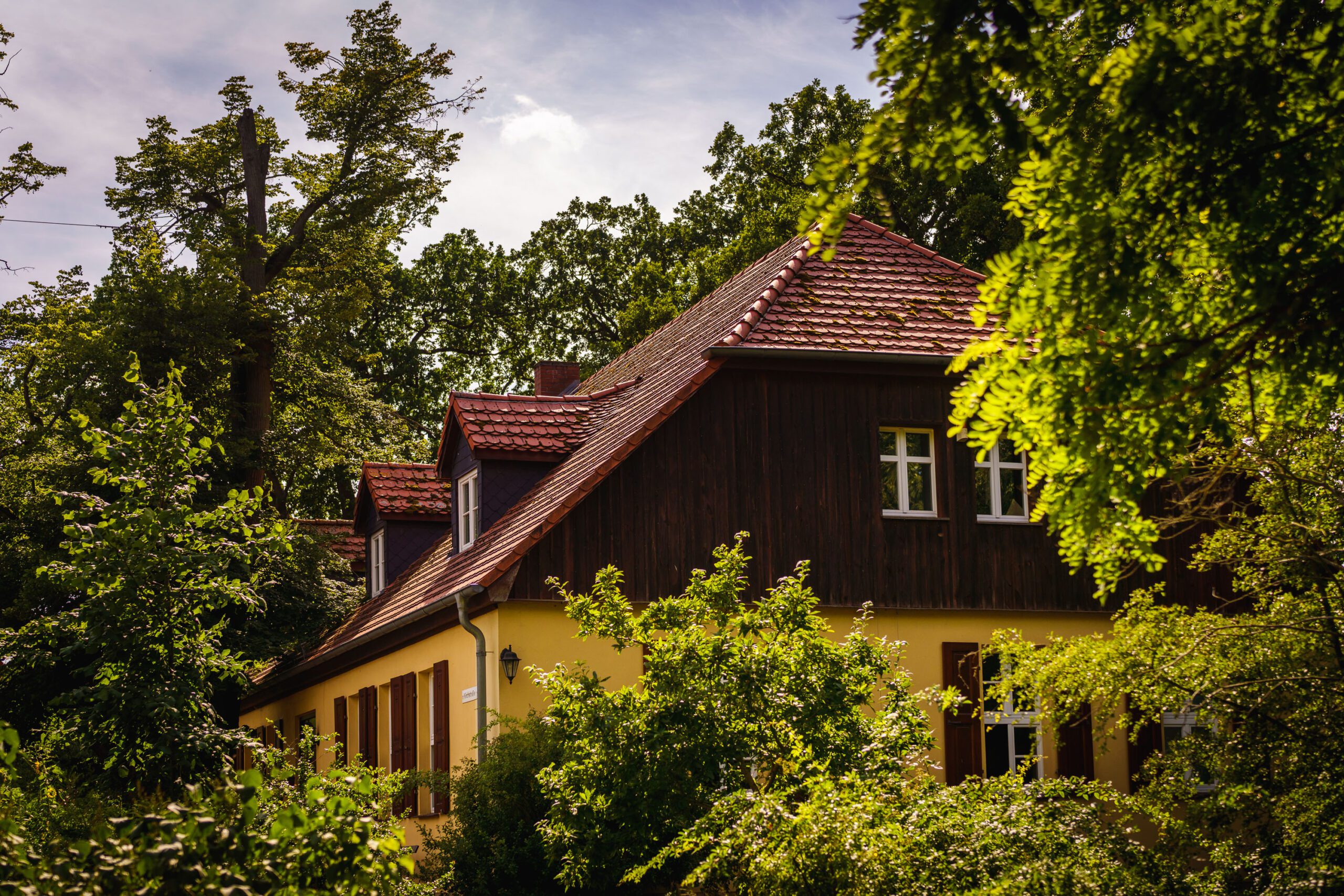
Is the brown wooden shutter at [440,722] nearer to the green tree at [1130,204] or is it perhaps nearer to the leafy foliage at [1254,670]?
the leafy foliage at [1254,670]

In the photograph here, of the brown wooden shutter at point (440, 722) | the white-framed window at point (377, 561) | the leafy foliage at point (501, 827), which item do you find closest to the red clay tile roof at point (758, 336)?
the brown wooden shutter at point (440, 722)

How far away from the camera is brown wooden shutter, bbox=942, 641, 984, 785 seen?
18266 mm

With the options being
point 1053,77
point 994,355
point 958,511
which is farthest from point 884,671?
point 958,511

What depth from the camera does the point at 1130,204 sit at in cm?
722

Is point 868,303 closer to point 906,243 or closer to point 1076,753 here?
point 906,243

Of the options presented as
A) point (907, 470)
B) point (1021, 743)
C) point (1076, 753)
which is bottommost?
point (1076, 753)

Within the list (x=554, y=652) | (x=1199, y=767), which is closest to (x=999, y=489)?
(x=554, y=652)

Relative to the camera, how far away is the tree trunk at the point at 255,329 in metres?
27.7

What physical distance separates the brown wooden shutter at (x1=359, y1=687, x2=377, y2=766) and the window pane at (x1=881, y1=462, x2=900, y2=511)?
329 inches

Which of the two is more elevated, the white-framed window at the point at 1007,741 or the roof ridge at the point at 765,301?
the roof ridge at the point at 765,301

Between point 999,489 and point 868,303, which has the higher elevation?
point 868,303

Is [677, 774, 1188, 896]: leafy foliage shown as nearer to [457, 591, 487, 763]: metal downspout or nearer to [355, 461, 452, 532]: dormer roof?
[457, 591, 487, 763]: metal downspout

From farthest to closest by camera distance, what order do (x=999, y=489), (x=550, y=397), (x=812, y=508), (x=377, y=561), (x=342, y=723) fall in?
(x=377, y=561) < (x=342, y=723) < (x=550, y=397) < (x=999, y=489) < (x=812, y=508)

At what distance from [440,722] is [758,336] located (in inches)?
245
